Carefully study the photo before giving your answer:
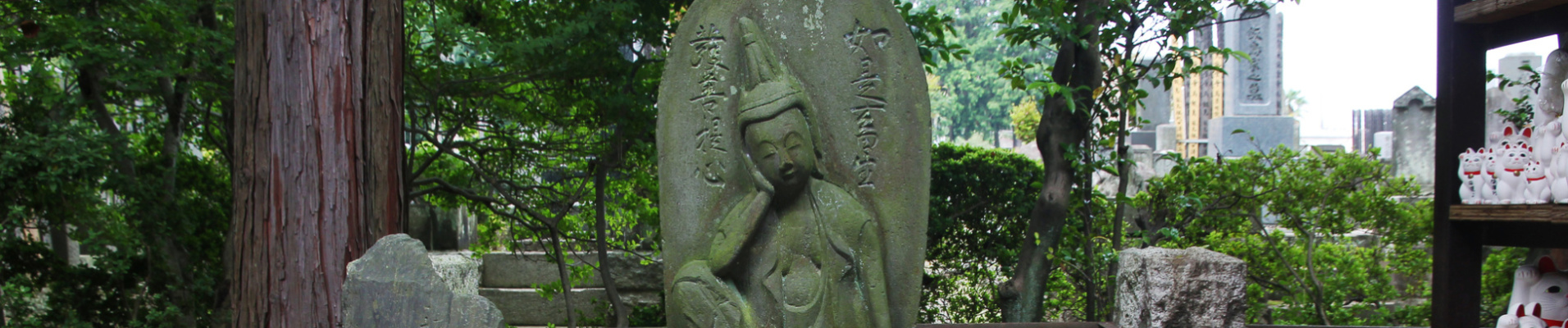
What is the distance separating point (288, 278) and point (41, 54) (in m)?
1.92

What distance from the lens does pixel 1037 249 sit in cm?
455

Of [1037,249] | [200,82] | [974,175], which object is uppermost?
[200,82]

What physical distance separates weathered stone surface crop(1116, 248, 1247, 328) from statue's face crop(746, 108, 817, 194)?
1640 millimetres

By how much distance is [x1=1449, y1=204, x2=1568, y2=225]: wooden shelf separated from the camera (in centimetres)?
Answer: 253

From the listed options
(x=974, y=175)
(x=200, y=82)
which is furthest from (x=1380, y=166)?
(x=200, y=82)

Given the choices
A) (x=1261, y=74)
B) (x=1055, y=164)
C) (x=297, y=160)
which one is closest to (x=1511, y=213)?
(x=1055, y=164)

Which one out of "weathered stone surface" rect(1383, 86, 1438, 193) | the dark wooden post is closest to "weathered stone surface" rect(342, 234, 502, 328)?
the dark wooden post

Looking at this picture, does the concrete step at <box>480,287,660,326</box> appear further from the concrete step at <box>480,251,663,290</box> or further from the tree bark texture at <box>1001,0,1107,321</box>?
the tree bark texture at <box>1001,0,1107,321</box>

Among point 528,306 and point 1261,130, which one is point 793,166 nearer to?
point 528,306

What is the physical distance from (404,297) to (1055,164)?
3285mm

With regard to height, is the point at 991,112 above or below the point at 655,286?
above

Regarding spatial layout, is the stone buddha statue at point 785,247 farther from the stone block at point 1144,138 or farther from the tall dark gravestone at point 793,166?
the stone block at point 1144,138

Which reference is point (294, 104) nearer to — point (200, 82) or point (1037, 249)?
point (200, 82)

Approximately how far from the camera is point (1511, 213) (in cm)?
269
